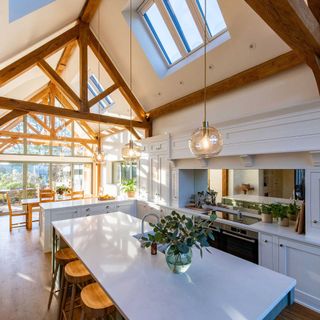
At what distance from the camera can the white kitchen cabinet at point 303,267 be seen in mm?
2334

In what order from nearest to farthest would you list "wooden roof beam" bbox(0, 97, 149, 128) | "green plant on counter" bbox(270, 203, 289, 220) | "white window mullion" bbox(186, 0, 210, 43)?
"green plant on counter" bbox(270, 203, 289, 220) < "white window mullion" bbox(186, 0, 210, 43) < "wooden roof beam" bbox(0, 97, 149, 128)

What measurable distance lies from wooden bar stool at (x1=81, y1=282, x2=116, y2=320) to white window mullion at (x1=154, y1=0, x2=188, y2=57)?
398 centimetres

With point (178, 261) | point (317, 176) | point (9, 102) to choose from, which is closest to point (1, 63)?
point (9, 102)

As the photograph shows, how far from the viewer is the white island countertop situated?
46.8 inches

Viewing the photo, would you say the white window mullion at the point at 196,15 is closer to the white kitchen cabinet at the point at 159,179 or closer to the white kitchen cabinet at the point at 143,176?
the white kitchen cabinet at the point at 159,179

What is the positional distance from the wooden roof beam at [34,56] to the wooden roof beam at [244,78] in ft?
8.60

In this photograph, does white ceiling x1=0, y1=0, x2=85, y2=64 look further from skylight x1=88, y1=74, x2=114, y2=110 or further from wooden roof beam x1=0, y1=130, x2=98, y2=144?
wooden roof beam x1=0, y1=130, x2=98, y2=144

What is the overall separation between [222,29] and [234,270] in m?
3.38

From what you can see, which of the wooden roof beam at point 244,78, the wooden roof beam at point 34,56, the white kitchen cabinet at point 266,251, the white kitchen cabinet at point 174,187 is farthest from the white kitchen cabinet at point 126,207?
the wooden roof beam at point 34,56

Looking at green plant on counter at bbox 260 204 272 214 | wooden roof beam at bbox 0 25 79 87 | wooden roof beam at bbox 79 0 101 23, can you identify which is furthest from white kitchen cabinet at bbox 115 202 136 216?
wooden roof beam at bbox 79 0 101 23

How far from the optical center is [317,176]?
2396 millimetres

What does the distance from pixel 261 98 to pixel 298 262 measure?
228 centimetres

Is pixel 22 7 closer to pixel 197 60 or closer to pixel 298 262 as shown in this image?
pixel 197 60

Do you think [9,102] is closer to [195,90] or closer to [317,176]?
[195,90]
